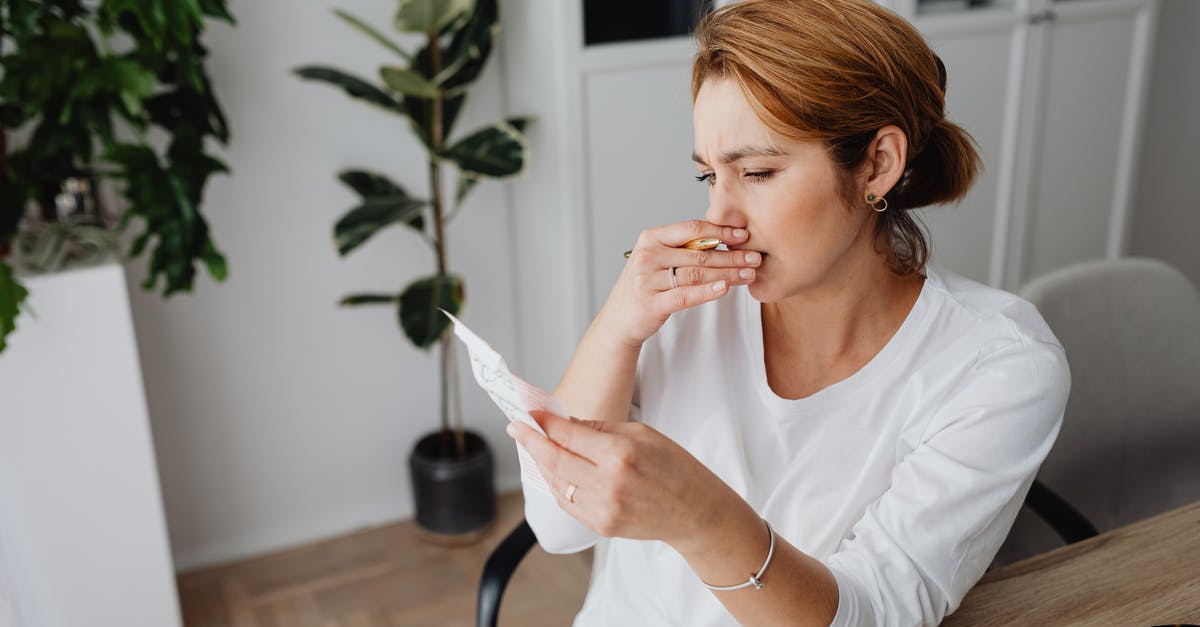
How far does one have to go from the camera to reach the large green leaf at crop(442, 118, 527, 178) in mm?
2309

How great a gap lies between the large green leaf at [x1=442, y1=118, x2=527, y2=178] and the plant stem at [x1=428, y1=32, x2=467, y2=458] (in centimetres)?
5

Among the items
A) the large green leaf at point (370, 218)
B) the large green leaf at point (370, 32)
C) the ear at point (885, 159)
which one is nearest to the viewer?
the ear at point (885, 159)

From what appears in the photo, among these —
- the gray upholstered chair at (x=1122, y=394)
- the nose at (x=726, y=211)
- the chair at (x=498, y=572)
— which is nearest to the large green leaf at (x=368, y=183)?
the chair at (x=498, y=572)

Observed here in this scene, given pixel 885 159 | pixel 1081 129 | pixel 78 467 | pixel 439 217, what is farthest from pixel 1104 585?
pixel 1081 129

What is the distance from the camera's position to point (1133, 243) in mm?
3529

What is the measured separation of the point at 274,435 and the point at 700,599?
1.70 m

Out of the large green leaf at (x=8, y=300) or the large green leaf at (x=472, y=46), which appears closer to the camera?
the large green leaf at (x=8, y=300)

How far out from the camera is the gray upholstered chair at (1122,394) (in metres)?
1.51

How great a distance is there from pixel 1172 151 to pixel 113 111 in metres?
3.28

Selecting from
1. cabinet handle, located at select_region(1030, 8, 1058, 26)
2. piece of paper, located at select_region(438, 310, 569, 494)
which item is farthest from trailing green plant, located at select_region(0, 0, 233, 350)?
cabinet handle, located at select_region(1030, 8, 1058, 26)

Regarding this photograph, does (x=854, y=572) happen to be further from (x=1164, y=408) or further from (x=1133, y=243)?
(x=1133, y=243)

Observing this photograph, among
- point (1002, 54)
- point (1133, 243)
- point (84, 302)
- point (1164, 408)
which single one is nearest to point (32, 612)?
point (84, 302)

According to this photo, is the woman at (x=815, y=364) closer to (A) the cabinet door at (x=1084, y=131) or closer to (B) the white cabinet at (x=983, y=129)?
(B) the white cabinet at (x=983, y=129)

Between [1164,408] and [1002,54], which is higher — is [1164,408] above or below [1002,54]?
below
